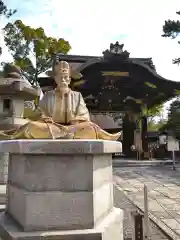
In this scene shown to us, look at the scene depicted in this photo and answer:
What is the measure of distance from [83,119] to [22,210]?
137cm

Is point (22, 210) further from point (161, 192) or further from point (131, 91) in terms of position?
point (131, 91)

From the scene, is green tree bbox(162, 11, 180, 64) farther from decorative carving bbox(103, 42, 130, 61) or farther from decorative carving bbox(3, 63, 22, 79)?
decorative carving bbox(3, 63, 22, 79)

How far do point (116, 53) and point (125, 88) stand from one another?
8.81 feet

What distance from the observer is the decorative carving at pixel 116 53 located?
1973 cm

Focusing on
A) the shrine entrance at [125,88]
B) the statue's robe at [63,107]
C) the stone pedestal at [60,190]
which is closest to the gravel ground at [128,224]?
the stone pedestal at [60,190]

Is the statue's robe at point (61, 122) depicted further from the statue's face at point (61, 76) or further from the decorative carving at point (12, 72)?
the decorative carving at point (12, 72)

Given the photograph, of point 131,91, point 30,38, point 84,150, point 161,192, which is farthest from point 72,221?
point 30,38

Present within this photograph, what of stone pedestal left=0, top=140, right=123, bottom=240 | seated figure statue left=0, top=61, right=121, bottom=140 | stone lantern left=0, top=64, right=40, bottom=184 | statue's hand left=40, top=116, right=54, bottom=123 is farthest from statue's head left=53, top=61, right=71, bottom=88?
stone lantern left=0, top=64, right=40, bottom=184

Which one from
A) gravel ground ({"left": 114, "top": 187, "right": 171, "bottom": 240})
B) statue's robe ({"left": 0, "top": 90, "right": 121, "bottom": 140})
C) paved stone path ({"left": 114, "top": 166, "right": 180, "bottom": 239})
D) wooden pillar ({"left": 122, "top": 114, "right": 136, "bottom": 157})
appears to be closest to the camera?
statue's robe ({"left": 0, "top": 90, "right": 121, "bottom": 140})

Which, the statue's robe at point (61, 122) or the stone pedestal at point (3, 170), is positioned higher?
the statue's robe at point (61, 122)

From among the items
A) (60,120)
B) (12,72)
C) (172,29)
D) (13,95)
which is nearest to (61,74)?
(60,120)

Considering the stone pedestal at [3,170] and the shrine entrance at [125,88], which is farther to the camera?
the shrine entrance at [125,88]

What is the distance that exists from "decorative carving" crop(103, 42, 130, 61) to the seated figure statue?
16390mm

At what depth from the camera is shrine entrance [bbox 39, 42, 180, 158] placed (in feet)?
64.1
